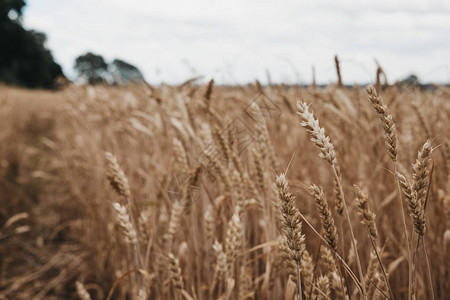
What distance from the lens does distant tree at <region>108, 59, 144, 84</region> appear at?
327 centimetres

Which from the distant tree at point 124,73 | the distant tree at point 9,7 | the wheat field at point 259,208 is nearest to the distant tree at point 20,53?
the distant tree at point 9,7

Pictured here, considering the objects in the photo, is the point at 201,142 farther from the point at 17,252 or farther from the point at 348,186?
the point at 17,252

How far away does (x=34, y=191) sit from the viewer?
3.69m

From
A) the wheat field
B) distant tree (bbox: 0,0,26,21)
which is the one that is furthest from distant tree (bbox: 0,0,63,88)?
the wheat field

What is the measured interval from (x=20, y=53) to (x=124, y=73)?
3689 centimetres

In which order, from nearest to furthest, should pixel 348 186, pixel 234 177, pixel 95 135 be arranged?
pixel 234 177
pixel 348 186
pixel 95 135

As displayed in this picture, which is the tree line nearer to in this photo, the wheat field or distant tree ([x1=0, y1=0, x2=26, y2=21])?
distant tree ([x1=0, y1=0, x2=26, y2=21])

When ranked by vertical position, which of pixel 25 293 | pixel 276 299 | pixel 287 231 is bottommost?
pixel 25 293

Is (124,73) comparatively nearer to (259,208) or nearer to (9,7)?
(259,208)

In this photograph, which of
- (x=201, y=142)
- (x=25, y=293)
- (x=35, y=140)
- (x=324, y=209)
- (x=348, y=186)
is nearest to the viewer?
(x=324, y=209)

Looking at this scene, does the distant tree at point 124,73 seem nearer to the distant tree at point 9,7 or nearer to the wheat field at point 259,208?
the wheat field at point 259,208

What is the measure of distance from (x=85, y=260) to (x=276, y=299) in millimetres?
1709

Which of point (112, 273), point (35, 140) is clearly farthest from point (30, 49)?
point (112, 273)

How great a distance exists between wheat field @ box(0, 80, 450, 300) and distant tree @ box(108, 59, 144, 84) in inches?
23.8
